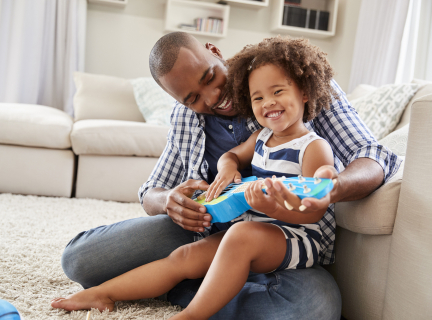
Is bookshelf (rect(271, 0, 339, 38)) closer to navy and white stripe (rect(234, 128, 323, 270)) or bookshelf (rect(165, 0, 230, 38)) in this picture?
bookshelf (rect(165, 0, 230, 38))

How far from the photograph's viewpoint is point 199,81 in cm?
112

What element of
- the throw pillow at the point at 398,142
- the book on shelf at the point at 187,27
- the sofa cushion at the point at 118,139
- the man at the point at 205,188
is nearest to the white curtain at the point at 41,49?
the book on shelf at the point at 187,27

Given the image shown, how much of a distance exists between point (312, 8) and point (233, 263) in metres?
3.51

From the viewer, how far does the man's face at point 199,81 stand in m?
1.12

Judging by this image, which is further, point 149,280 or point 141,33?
point 141,33

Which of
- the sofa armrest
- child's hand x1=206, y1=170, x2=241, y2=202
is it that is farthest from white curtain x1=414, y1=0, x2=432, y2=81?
child's hand x1=206, y1=170, x2=241, y2=202

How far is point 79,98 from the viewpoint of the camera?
9.86ft

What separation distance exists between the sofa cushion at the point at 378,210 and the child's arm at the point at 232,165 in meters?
0.31

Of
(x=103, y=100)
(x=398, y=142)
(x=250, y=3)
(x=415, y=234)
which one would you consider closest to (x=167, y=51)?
(x=415, y=234)

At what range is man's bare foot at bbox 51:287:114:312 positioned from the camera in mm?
1002

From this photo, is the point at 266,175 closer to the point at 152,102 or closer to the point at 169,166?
the point at 169,166

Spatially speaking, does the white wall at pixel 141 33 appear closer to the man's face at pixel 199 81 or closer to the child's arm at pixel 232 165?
the man's face at pixel 199 81

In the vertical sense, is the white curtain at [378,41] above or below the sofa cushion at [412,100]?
above

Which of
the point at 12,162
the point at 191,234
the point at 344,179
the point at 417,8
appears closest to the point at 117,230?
the point at 191,234
